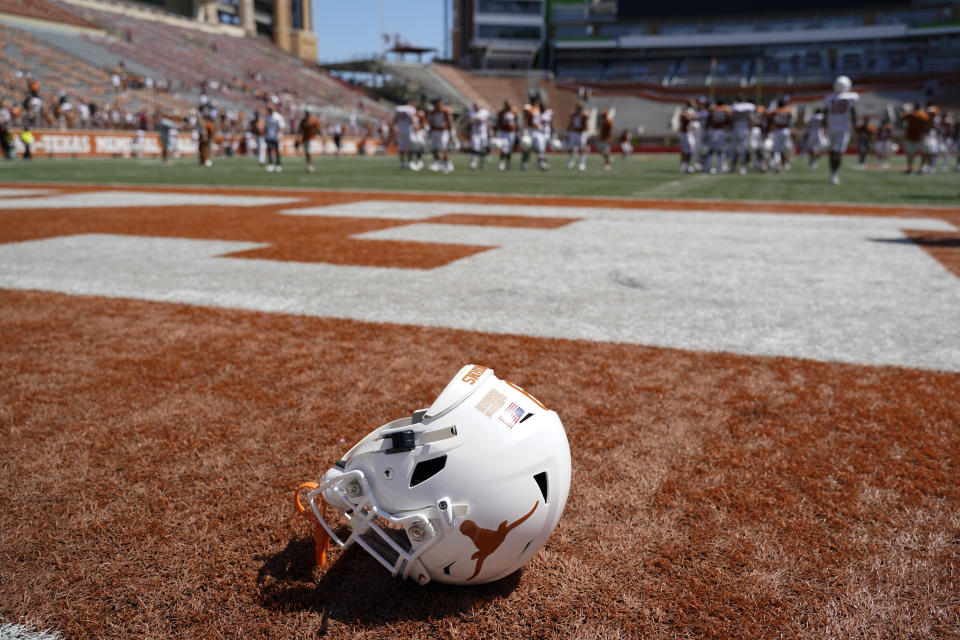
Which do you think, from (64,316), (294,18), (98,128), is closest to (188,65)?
(98,128)

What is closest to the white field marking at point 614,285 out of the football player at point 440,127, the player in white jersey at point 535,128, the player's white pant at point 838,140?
the player's white pant at point 838,140

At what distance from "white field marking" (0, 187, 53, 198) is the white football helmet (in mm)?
14265

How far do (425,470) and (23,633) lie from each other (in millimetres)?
1068

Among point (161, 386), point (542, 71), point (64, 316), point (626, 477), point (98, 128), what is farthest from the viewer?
point (542, 71)

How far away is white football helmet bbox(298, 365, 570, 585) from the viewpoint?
1.71 metres

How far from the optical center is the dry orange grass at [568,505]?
1.85 metres

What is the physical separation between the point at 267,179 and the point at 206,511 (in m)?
16.3

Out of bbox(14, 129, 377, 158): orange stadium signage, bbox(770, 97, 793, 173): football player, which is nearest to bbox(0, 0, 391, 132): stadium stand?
bbox(14, 129, 377, 158): orange stadium signage

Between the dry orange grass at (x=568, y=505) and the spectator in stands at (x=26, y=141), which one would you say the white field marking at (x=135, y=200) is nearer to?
the dry orange grass at (x=568, y=505)

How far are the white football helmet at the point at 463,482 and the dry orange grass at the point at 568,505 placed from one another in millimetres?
187

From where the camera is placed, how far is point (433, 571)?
6.08 feet

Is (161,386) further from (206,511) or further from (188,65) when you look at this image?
(188,65)

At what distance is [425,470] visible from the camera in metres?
1.75

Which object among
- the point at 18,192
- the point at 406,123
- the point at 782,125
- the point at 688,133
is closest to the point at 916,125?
the point at 782,125
